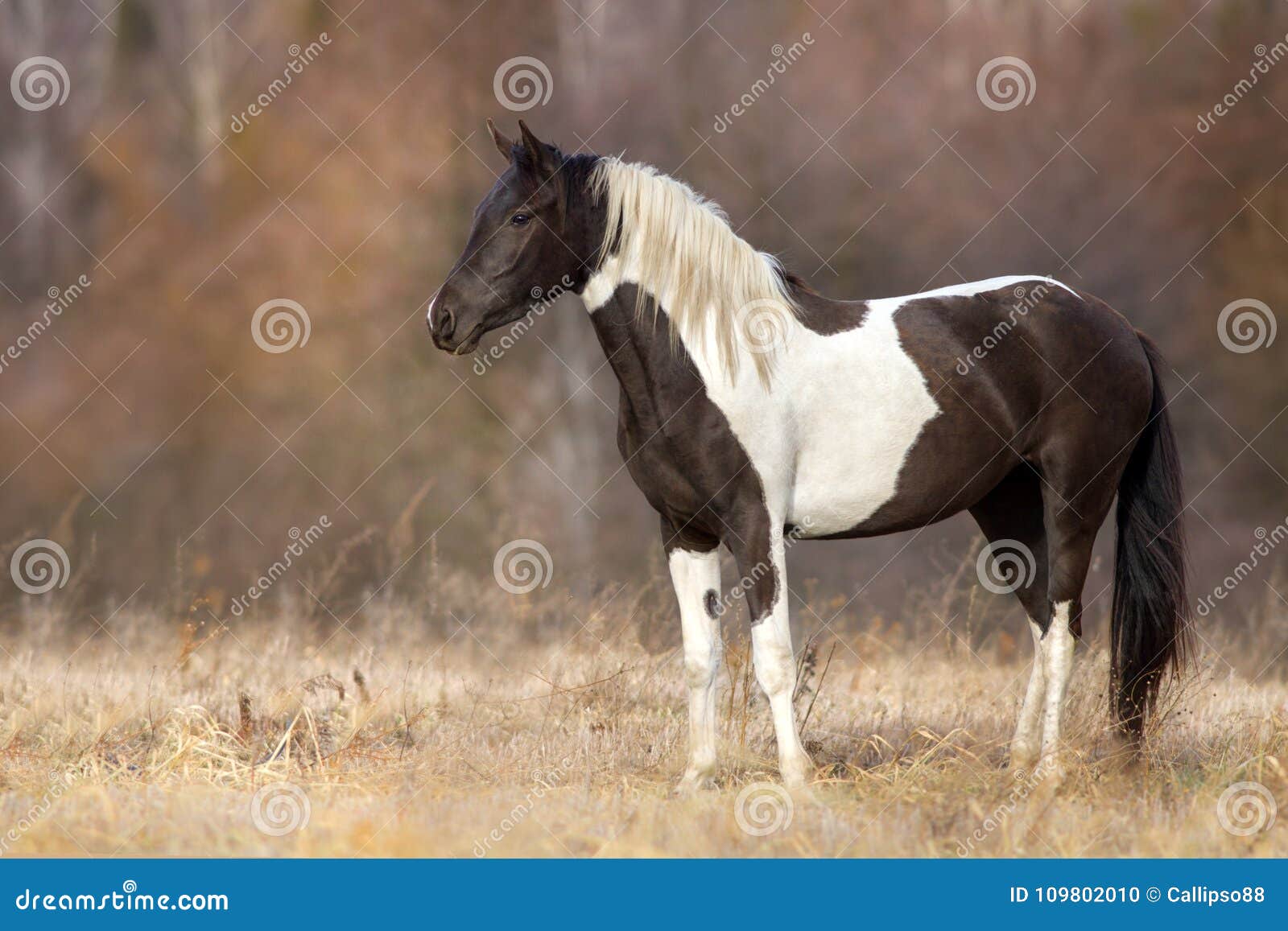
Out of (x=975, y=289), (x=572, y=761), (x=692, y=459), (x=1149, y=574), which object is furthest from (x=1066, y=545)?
(x=572, y=761)

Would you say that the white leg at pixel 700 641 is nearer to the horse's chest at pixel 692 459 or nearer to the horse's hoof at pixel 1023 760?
the horse's chest at pixel 692 459

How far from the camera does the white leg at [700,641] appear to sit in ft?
17.0

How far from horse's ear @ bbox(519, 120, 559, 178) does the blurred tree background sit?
8.18m

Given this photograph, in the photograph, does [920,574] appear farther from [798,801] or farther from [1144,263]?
[798,801]

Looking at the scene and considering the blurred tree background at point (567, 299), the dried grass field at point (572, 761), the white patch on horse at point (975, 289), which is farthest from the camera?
the blurred tree background at point (567, 299)

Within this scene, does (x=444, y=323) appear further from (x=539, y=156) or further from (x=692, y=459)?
(x=692, y=459)

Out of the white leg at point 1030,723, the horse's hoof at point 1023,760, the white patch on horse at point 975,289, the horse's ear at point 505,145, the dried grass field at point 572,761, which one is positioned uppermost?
the white patch on horse at point 975,289

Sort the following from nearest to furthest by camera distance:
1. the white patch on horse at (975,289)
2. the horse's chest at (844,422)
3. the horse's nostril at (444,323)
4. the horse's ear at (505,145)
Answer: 1. the horse's nostril at (444,323)
2. the horse's ear at (505,145)
3. the horse's chest at (844,422)
4. the white patch on horse at (975,289)

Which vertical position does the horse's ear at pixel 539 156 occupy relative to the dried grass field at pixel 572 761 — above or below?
above

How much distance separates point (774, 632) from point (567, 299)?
997cm

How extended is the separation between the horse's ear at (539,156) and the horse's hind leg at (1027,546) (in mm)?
2536

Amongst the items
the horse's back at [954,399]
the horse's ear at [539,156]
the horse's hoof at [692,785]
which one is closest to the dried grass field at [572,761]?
the horse's hoof at [692,785]

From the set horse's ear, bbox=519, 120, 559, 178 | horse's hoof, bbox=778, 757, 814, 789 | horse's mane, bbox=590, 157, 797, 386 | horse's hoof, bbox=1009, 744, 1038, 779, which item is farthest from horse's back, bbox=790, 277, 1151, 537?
horse's ear, bbox=519, 120, 559, 178

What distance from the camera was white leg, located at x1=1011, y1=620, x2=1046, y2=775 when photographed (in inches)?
211
